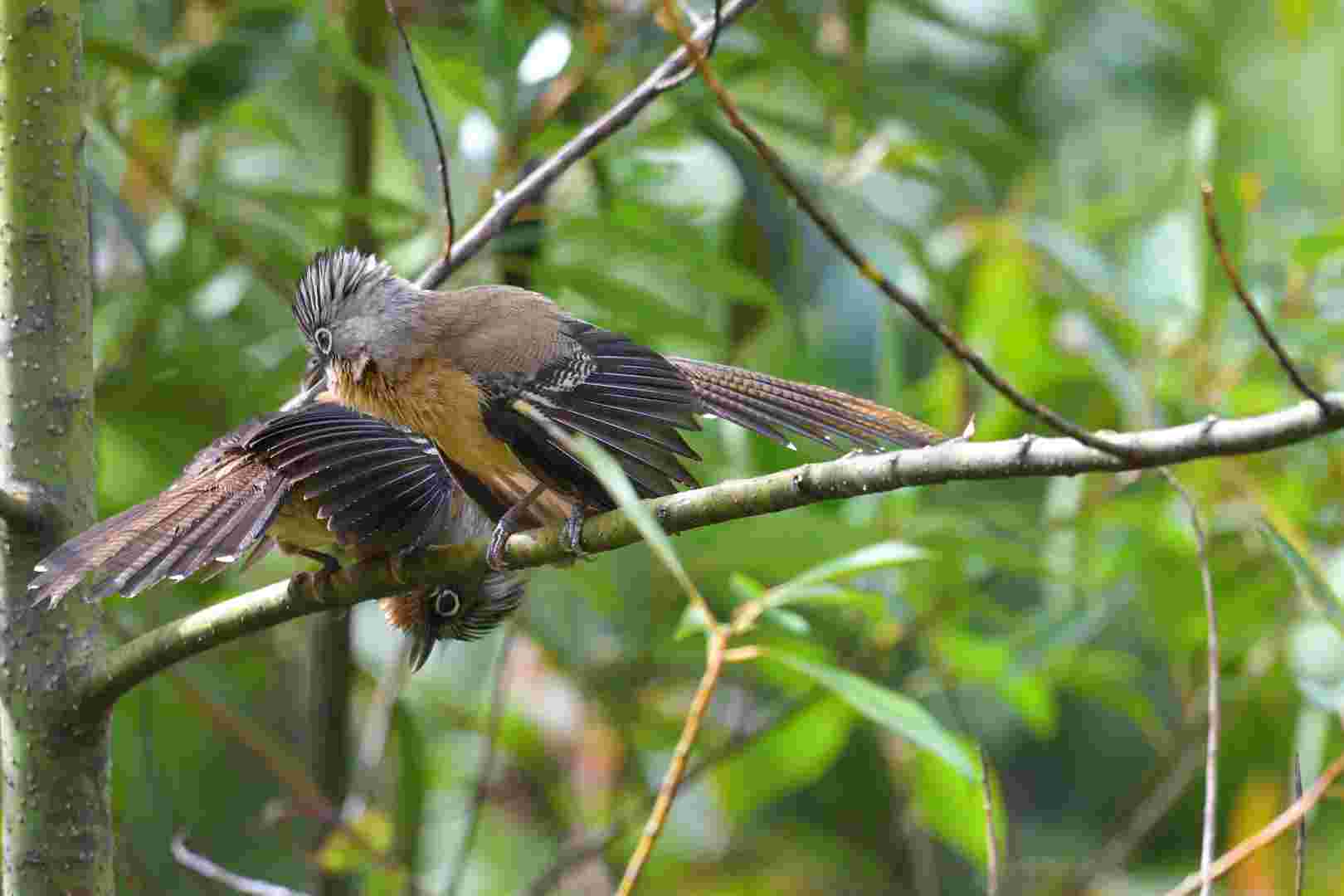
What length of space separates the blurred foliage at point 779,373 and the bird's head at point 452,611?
58cm

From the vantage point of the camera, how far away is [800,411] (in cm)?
206

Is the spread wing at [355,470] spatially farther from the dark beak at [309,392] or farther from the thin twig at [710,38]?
the thin twig at [710,38]

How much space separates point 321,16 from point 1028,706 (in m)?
2.13

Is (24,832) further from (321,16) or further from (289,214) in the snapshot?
(289,214)

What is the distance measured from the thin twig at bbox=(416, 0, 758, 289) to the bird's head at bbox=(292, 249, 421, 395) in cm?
31

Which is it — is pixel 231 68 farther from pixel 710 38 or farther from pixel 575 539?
pixel 575 539

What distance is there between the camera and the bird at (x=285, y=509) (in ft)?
5.32

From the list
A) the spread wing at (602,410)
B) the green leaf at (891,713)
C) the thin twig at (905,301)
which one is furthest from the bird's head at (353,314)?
the thin twig at (905,301)

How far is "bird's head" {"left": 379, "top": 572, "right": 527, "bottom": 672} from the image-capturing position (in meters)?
2.27

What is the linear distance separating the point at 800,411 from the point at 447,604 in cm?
62

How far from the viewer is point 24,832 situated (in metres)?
1.66

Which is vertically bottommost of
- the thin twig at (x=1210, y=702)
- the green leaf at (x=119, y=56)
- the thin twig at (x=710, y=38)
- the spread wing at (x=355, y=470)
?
the thin twig at (x=1210, y=702)

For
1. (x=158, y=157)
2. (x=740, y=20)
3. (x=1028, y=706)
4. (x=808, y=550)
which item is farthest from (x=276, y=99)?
(x=1028, y=706)

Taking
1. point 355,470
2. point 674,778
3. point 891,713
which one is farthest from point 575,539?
point 891,713
